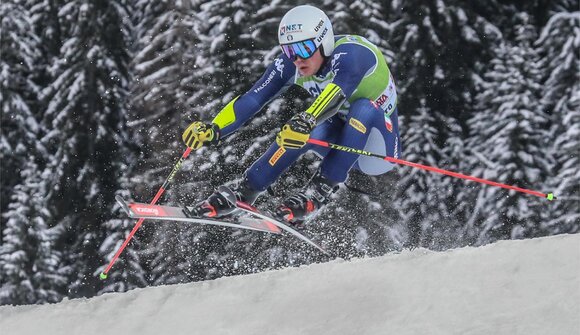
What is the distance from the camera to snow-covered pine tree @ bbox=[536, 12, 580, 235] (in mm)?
22859

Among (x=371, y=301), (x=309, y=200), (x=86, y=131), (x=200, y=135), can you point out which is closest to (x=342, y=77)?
(x=309, y=200)

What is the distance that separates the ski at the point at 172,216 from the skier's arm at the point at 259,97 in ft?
2.41

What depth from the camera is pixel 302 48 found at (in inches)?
345

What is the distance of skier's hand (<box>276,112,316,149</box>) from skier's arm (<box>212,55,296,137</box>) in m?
0.85

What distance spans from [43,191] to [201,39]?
6.82 m

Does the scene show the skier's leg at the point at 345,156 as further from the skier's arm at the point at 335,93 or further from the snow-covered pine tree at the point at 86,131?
the snow-covered pine tree at the point at 86,131

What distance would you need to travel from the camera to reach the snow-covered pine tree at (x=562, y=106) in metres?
22.9

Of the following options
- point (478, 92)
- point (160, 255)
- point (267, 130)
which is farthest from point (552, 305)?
point (478, 92)

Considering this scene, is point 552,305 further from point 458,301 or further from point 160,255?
point 160,255

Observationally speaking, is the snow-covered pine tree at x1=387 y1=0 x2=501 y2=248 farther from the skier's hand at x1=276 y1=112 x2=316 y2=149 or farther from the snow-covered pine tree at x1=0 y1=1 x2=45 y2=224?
the skier's hand at x1=276 y1=112 x2=316 y2=149

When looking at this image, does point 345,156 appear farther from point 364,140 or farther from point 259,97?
point 259,97

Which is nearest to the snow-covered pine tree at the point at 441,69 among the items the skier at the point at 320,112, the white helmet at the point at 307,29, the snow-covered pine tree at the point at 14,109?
the snow-covered pine tree at the point at 14,109

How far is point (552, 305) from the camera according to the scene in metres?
6.60

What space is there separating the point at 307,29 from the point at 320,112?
0.69m
